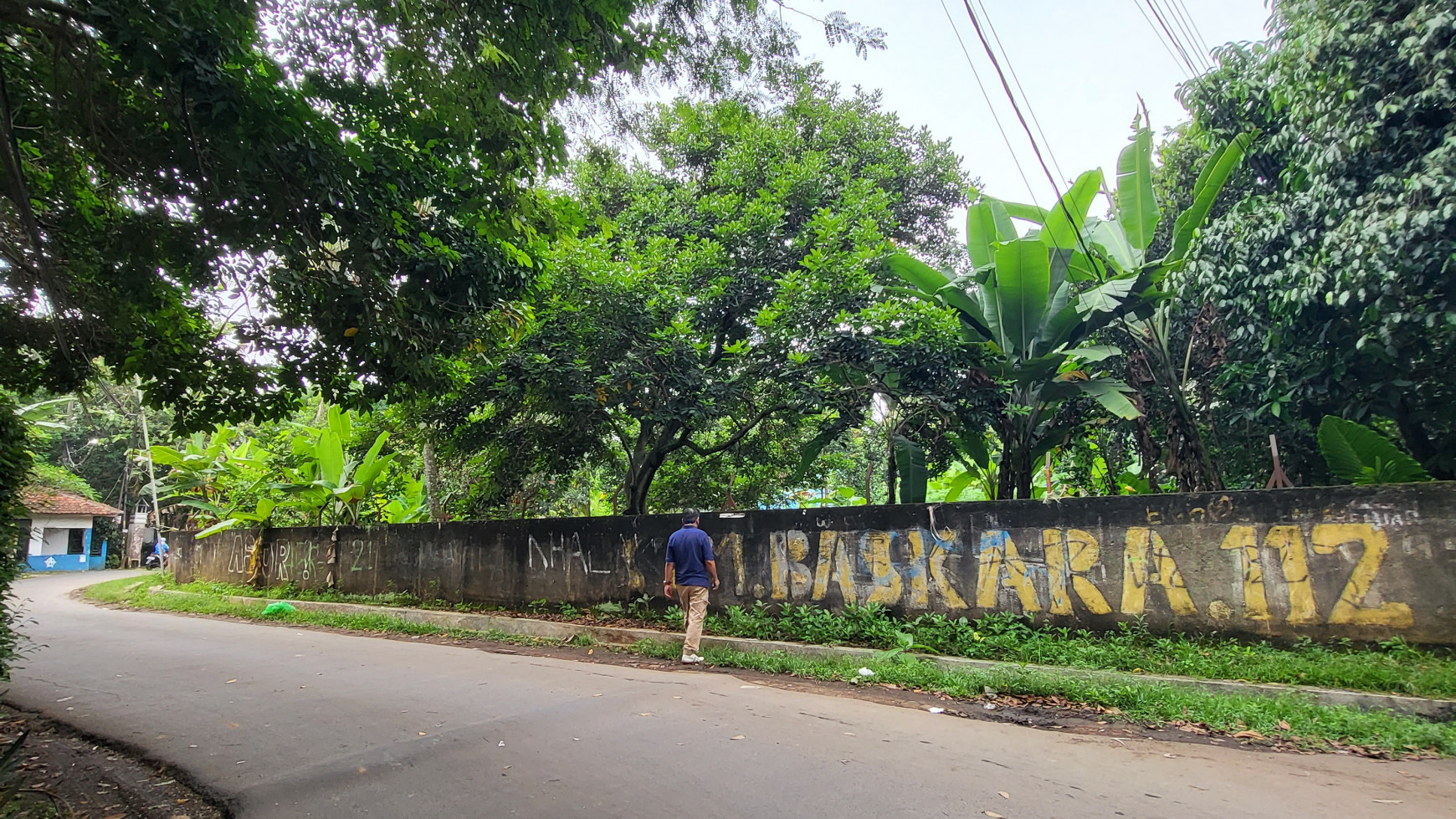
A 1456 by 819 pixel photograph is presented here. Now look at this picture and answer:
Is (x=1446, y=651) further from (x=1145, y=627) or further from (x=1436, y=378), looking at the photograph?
(x=1436, y=378)

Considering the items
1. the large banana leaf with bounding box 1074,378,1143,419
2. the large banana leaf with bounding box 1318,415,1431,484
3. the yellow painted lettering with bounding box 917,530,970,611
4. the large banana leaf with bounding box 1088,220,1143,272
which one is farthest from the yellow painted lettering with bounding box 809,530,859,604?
the large banana leaf with bounding box 1318,415,1431,484

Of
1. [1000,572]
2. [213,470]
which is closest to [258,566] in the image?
[213,470]

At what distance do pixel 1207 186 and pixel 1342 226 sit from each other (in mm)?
1887

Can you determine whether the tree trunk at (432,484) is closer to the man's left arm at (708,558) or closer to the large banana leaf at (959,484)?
the man's left arm at (708,558)

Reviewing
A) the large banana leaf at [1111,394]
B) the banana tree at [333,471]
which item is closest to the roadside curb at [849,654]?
the banana tree at [333,471]

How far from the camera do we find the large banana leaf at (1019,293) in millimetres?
8156

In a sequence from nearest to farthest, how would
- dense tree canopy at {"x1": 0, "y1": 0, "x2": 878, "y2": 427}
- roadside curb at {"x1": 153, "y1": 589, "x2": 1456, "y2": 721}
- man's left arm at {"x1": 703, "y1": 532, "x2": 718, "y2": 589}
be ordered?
dense tree canopy at {"x1": 0, "y1": 0, "x2": 878, "y2": 427}
roadside curb at {"x1": 153, "y1": 589, "x2": 1456, "y2": 721}
man's left arm at {"x1": 703, "y1": 532, "x2": 718, "y2": 589}

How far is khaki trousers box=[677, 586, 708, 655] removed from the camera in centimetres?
789

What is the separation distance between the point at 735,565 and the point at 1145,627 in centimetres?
452

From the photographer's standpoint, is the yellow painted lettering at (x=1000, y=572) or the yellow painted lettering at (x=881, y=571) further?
the yellow painted lettering at (x=881, y=571)

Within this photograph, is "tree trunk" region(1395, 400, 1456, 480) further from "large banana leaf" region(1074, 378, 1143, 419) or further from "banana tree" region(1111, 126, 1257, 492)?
"large banana leaf" region(1074, 378, 1143, 419)

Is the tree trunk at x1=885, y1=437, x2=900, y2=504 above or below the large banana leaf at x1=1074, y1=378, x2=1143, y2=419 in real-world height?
below

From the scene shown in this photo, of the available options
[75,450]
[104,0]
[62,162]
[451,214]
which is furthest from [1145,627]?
[75,450]

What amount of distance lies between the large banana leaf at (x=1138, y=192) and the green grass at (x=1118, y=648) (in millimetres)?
4852
